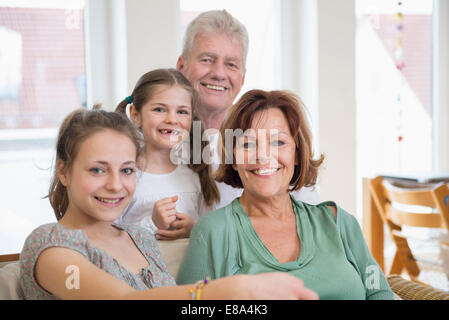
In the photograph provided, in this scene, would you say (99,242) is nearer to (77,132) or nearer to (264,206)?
(77,132)

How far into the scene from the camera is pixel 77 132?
3.72 ft

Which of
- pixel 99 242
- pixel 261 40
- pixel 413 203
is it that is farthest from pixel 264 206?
pixel 261 40

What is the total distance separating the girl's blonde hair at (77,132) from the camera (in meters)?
1.12

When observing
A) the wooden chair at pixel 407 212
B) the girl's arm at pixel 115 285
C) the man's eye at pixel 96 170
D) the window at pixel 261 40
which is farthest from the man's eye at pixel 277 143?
the window at pixel 261 40

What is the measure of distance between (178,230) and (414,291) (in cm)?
74

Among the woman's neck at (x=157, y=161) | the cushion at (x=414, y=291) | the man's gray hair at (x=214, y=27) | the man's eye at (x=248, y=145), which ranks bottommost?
the cushion at (x=414, y=291)

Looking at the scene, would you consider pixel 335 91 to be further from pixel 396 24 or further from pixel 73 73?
pixel 73 73

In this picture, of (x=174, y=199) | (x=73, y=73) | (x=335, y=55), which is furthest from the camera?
(x=335, y=55)

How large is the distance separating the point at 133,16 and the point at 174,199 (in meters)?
1.60

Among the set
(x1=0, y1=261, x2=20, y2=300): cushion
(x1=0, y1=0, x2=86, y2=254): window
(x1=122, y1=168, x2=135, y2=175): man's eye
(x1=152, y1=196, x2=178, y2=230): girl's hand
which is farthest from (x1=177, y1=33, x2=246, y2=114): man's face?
(x1=0, y1=0, x2=86, y2=254): window

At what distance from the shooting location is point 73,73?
9.68ft

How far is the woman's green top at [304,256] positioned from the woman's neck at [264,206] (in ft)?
0.10

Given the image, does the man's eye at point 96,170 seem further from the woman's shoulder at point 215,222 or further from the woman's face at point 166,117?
the woman's face at point 166,117
